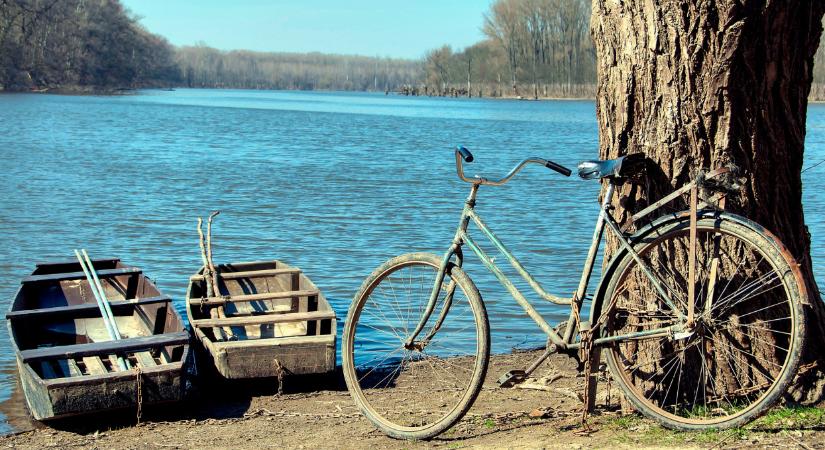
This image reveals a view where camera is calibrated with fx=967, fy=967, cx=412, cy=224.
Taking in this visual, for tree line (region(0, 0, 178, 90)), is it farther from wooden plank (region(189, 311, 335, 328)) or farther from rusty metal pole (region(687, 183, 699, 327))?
rusty metal pole (region(687, 183, 699, 327))

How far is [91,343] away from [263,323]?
132 cm

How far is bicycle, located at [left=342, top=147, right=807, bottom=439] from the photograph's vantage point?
420cm

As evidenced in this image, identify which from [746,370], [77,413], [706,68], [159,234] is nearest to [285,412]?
[77,413]

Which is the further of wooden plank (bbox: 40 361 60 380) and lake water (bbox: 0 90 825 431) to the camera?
lake water (bbox: 0 90 825 431)

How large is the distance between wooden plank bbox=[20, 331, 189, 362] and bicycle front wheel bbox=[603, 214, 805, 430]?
11.0ft

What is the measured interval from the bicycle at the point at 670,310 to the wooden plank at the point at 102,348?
218 centimetres

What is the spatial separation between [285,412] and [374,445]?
1.67 m

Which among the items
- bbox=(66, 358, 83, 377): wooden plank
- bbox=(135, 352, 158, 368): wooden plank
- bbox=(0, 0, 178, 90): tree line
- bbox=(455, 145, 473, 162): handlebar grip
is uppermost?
bbox=(0, 0, 178, 90): tree line

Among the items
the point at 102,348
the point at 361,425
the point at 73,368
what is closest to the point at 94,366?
the point at 73,368

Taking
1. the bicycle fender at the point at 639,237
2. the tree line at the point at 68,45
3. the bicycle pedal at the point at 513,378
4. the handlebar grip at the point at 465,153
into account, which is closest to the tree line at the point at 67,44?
the tree line at the point at 68,45

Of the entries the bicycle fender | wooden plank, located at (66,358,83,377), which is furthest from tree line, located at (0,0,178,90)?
the bicycle fender

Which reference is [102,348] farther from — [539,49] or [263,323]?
[539,49]

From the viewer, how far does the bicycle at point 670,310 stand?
13.8 feet

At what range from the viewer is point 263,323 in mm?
7617
